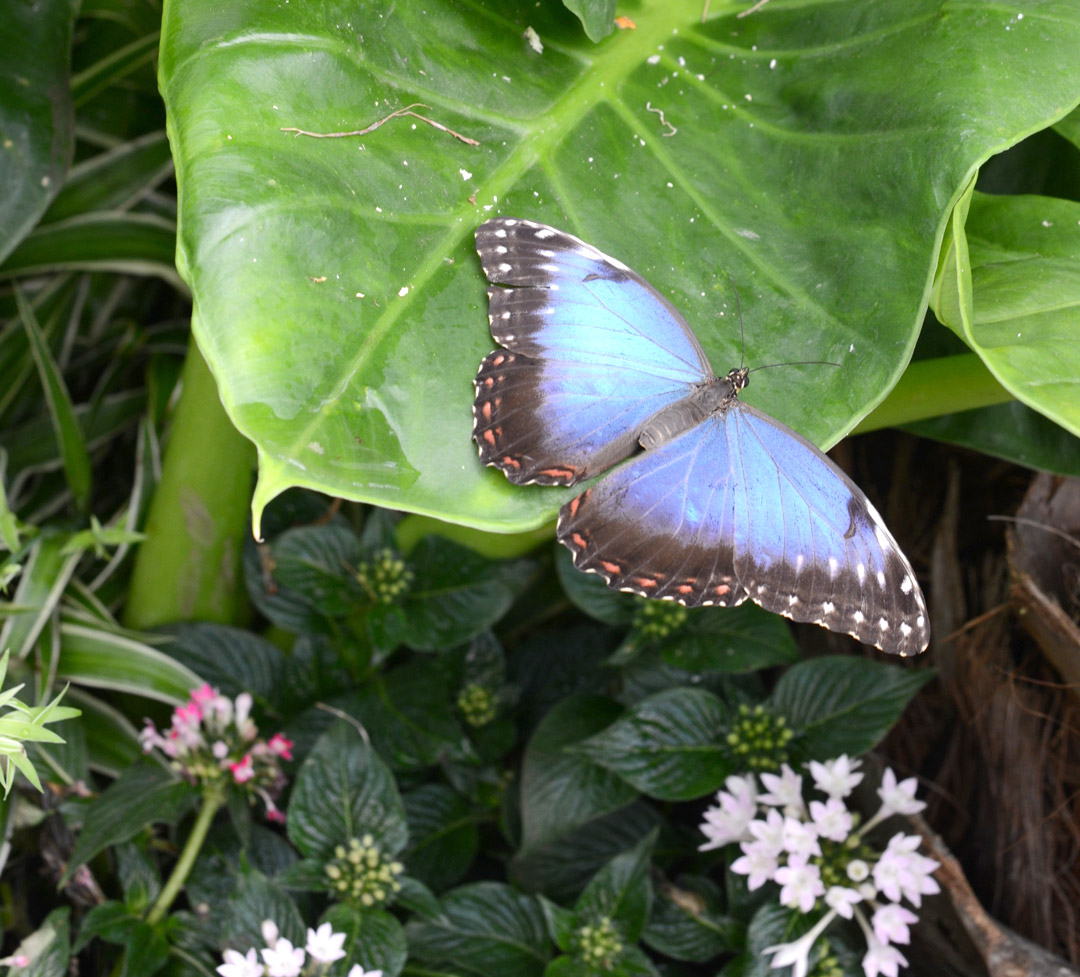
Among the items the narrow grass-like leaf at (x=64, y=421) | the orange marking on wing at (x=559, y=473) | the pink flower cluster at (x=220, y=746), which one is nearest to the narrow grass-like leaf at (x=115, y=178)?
the narrow grass-like leaf at (x=64, y=421)

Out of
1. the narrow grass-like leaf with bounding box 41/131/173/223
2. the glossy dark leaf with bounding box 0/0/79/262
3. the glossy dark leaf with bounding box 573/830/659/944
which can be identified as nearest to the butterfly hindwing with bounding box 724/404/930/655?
the glossy dark leaf with bounding box 573/830/659/944

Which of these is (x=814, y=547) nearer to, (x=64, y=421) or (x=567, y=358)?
(x=567, y=358)

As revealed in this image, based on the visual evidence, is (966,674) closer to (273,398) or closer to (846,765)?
(846,765)

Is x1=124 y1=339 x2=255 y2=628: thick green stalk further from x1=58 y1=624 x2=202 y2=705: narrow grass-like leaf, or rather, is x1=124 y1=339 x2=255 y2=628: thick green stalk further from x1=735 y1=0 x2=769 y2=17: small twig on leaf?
x1=735 y1=0 x2=769 y2=17: small twig on leaf

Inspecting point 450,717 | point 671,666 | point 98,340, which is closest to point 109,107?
point 98,340

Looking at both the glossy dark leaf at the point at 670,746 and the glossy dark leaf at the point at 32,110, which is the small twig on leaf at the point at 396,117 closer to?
the glossy dark leaf at the point at 32,110
